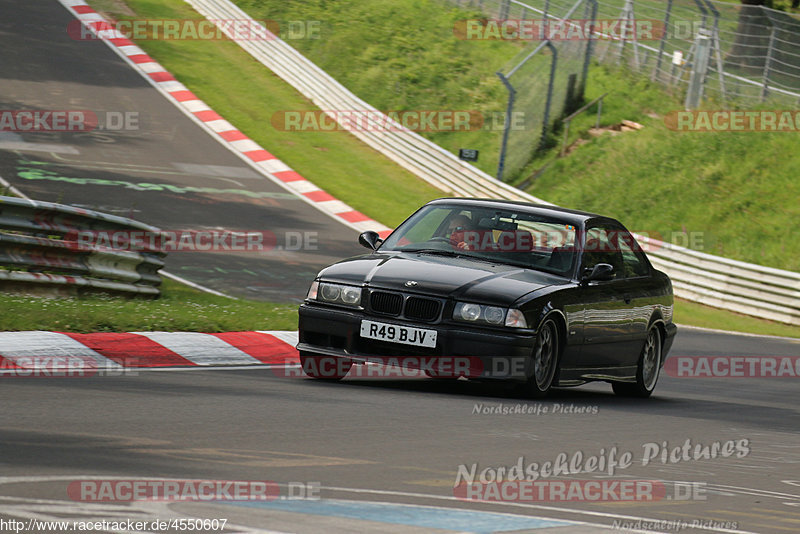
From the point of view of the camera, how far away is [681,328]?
60.1 ft

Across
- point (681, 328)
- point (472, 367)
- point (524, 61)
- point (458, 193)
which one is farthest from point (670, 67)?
point (472, 367)

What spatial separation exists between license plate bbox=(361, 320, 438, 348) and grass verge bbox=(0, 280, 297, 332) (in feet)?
8.16

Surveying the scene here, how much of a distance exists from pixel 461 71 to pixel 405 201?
944 cm

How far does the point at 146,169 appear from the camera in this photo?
23391 millimetres

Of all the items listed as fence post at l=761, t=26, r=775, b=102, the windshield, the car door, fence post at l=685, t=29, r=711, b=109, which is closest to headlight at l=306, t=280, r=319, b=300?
the windshield

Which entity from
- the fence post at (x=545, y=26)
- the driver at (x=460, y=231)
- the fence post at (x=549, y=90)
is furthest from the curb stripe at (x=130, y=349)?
the fence post at (x=545, y=26)

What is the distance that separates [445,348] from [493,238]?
4.71 ft

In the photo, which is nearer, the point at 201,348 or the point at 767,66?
the point at 201,348

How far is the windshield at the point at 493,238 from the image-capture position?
9.75 metres

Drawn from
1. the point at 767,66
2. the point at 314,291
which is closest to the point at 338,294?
the point at 314,291

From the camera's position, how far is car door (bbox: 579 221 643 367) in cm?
986

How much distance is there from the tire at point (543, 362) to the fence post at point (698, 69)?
796 inches

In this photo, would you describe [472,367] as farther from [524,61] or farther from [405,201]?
[524,61]

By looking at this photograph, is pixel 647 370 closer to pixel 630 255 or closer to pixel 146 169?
pixel 630 255
